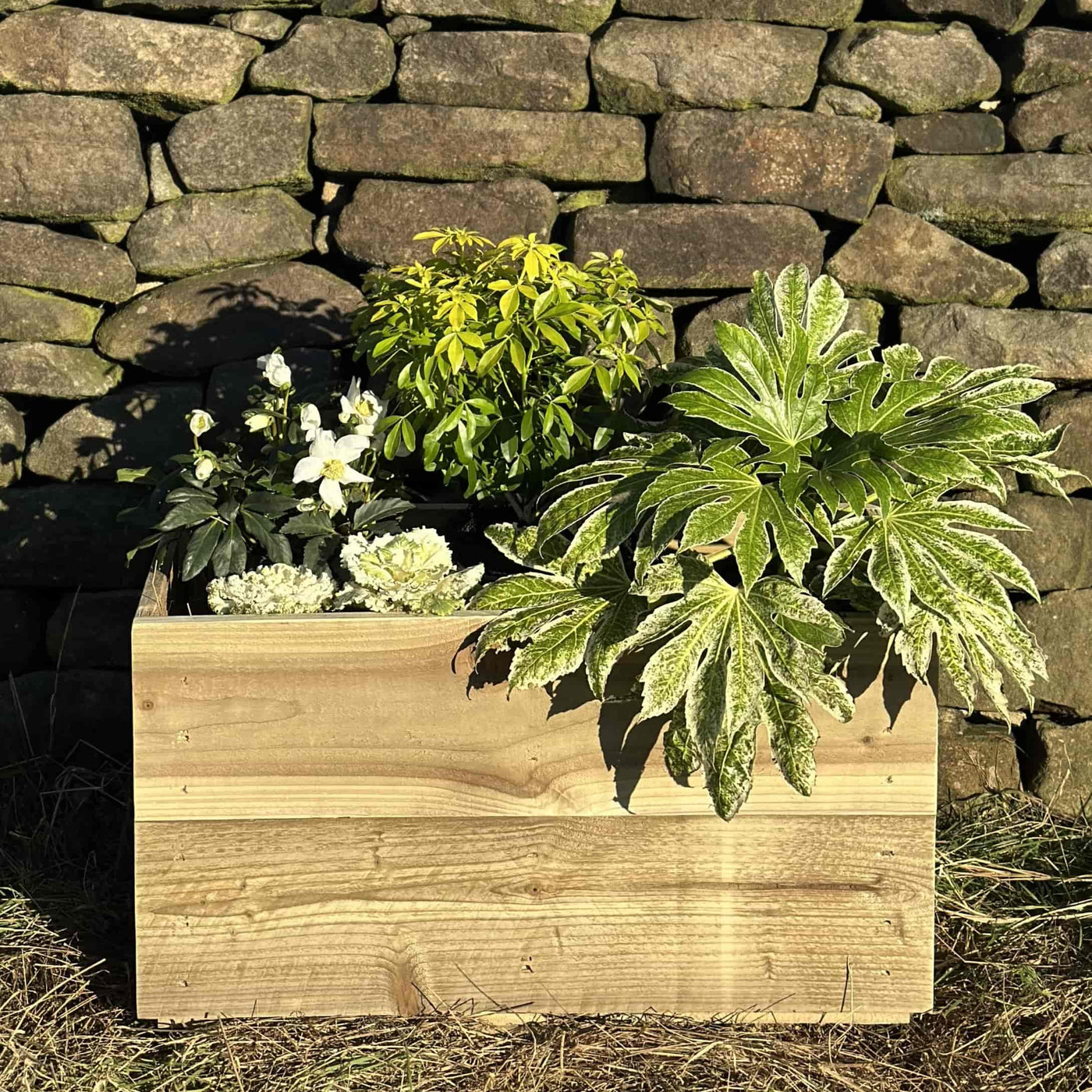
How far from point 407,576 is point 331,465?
0.30 m

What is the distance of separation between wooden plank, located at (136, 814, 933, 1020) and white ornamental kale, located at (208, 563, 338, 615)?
30 centimetres

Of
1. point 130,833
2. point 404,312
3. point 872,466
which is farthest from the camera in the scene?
point 130,833

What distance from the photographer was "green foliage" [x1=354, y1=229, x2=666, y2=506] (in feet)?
6.04

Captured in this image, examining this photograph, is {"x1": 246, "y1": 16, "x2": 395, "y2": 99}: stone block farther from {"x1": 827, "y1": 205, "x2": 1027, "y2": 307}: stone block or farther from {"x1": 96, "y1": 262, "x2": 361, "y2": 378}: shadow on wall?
{"x1": 827, "y1": 205, "x2": 1027, "y2": 307}: stone block

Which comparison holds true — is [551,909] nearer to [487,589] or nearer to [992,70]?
[487,589]

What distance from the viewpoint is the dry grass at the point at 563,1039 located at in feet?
5.41

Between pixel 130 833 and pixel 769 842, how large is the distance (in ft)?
4.07

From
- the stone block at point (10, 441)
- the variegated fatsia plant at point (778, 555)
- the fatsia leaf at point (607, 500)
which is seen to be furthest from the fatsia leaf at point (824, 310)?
the stone block at point (10, 441)

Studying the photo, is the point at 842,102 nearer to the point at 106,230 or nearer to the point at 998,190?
the point at 998,190

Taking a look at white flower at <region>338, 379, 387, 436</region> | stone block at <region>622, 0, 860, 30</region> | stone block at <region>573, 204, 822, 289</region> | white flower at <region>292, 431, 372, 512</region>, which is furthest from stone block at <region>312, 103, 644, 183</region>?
white flower at <region>292, 431, 372, 512</region>

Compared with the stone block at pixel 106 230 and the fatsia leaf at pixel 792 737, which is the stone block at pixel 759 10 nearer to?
the stone block at pixel 106 230

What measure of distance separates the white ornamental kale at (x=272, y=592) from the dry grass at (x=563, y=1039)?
0.58 meters

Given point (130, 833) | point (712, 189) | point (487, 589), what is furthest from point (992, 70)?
point (130, 833)

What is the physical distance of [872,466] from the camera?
151 cm
